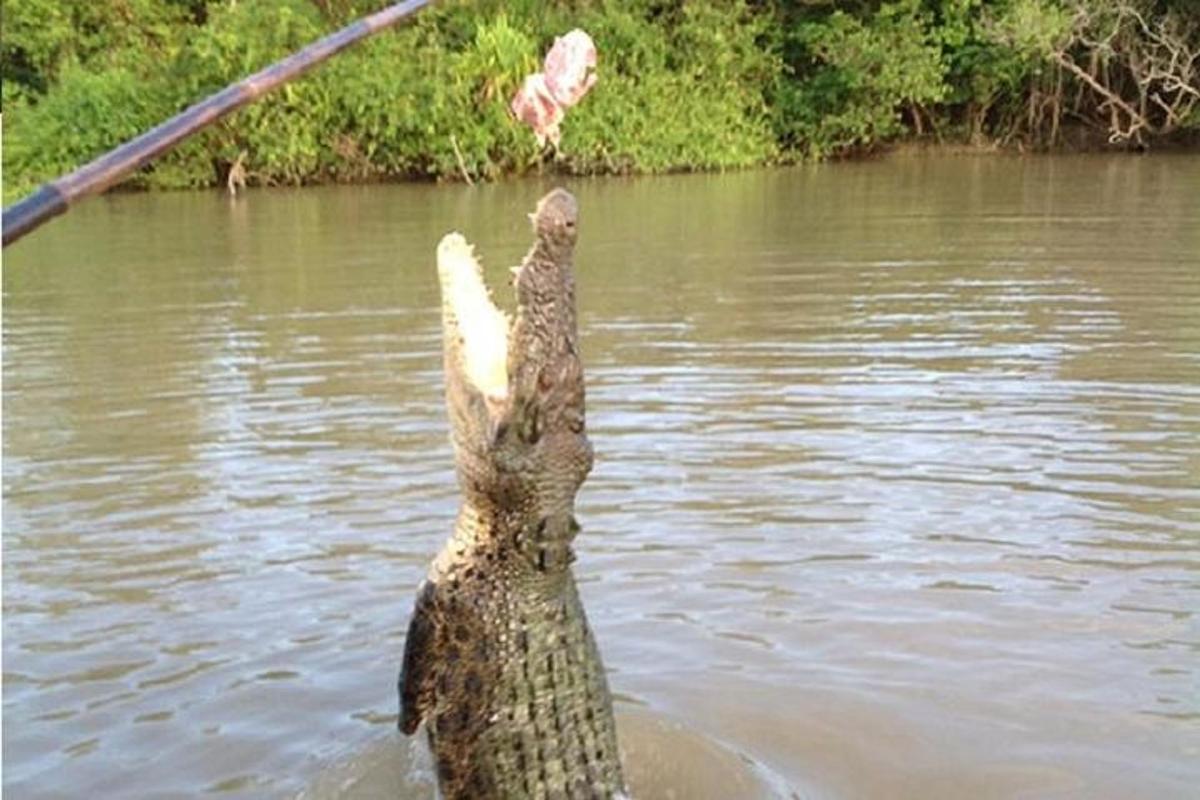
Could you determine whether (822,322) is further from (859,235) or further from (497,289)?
(859,235)

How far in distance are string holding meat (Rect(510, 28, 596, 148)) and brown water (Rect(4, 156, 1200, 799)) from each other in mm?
1715

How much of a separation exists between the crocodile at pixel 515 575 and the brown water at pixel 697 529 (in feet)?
1.99

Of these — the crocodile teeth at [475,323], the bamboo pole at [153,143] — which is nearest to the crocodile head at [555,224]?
the crocodile teeth at [475,323]

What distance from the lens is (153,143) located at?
193 centimetres

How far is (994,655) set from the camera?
4.30 m

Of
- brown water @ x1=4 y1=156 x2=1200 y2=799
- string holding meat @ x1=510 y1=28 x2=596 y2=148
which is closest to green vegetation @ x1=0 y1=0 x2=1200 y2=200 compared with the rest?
brown water @ x1=4 y1=156 x2=1200 y2=799

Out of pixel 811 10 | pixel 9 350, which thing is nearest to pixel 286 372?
pixel 9 350

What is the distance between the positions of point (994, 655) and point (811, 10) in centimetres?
2388

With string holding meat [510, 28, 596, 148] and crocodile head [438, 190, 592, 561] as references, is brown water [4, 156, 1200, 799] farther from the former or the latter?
string holding meat [510, 28, 596, 148]

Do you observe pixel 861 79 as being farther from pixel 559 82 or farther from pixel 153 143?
pixel 153 143

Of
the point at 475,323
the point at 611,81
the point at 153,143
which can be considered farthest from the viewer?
the point at 611,81

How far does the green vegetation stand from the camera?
2203cm

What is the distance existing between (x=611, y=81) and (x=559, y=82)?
20.8 meters

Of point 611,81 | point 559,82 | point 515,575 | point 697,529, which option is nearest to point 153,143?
point 515,575
